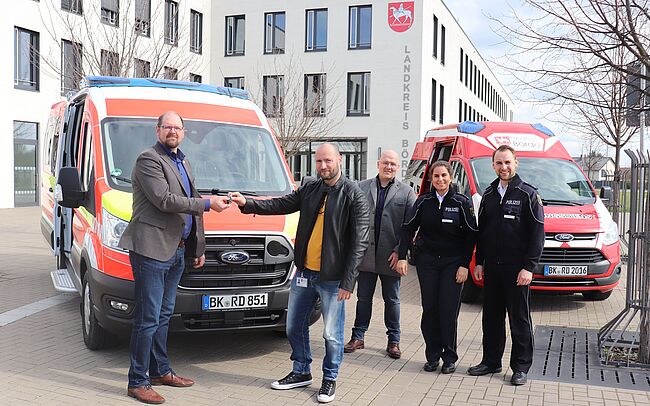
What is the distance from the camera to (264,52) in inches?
1378

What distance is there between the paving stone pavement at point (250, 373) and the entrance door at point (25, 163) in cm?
1912

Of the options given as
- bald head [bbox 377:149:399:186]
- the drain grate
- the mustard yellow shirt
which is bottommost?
the drain grate

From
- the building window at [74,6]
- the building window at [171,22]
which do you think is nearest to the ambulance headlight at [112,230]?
the building window at [74,6]

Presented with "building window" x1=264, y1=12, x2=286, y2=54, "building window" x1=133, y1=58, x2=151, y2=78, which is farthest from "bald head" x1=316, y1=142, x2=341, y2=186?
"building window" x1=264, y1=12, x2=286, y2=54

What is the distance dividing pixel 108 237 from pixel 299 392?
2.04 meters

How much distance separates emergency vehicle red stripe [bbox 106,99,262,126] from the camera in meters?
6.41

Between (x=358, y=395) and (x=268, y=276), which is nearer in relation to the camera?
(x=358, y=395)

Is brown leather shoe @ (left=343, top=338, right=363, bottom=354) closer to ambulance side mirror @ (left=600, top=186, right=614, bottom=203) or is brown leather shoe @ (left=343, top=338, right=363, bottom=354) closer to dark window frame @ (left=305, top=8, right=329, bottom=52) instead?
ambulance side mirror @ (left=600, top=186, right=614, bottom=203)

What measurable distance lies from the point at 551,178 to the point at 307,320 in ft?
18.0

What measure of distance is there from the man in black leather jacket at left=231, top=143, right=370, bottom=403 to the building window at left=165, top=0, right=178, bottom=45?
74.0ft

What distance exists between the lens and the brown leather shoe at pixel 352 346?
21.3 feet

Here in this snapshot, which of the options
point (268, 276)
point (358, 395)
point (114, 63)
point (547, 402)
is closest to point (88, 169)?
point (268, 276)

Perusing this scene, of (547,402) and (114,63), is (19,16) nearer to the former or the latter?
(114,63)

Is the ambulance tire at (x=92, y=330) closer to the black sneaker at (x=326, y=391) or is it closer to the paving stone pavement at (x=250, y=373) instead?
the paving stone pavement at (x=250, y=373)
